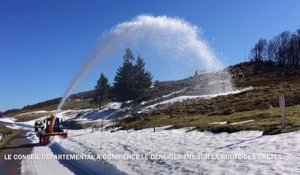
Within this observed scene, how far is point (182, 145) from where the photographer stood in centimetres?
2078

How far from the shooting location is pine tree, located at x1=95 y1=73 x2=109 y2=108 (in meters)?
113

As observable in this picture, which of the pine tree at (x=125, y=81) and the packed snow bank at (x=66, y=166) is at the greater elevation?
the pine tree at (x=125, y=81)

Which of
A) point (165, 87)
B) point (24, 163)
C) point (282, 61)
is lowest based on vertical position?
point (24, 163)

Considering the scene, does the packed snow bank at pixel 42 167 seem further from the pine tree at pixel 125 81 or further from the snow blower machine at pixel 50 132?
the pine tree at pixel 125 81

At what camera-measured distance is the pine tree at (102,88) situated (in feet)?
372

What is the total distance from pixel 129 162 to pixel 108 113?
75.1 metres

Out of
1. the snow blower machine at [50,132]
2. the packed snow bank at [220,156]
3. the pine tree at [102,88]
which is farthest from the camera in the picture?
the pine tree at [102,88]

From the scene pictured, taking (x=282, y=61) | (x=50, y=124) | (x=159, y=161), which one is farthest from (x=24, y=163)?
(x=282, y=61)

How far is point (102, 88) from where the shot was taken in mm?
113812

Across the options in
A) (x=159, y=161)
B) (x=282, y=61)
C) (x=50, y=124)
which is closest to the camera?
(x=159, y=161)

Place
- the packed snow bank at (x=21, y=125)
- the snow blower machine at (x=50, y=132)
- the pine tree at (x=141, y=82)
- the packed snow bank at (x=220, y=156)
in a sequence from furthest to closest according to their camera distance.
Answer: the packed snow bank at (x=21, y=125) → the pine tree at (x=141, y=82) → the snow blower machine at (x=50, y=132) → the packed snow bank at (x=220, y=156)

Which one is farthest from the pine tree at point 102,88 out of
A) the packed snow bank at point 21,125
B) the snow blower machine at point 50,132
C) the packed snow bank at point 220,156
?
the packed snow bank at point 220,156

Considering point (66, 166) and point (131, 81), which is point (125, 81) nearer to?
point (131, 81)

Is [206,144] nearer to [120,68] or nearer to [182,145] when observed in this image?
[182,145]
